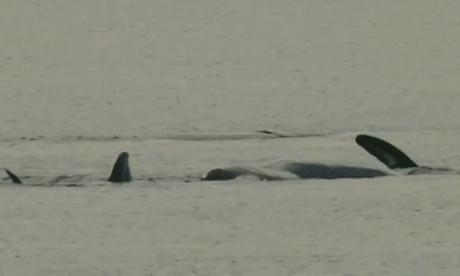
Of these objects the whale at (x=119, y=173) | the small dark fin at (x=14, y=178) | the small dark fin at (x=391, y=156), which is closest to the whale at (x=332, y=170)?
the small dark fin at (x=391, y=156)

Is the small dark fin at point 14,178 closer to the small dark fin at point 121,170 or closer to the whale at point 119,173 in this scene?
the whale at point 119,173

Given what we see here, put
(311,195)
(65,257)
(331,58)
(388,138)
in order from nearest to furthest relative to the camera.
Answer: (65,257)
(311,195)
(388,138)
(331,58)

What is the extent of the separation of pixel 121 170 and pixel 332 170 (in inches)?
30.3

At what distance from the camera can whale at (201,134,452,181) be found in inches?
252

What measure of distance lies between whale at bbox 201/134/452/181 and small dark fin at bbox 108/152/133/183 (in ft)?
0.90

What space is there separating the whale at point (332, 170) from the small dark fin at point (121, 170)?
27 cm

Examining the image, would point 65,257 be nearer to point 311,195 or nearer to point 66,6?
point 311,195

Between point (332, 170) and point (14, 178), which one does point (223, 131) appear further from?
point (14, 178)

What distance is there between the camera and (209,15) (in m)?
11.8

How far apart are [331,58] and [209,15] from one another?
195 centimetres

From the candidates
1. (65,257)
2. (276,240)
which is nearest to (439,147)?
(276,240)

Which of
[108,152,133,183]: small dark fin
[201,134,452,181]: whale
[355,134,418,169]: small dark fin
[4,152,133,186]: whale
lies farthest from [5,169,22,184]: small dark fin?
[355,134,418,169]: small dark fin

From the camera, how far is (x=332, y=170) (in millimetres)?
6520

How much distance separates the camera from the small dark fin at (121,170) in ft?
20.7
